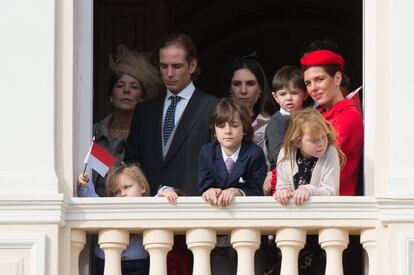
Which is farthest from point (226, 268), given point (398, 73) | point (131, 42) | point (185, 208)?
point (131, 42)

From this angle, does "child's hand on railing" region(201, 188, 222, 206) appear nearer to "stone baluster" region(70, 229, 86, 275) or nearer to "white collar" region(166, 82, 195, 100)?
"stone baluster" region(70, 229, 86, 275)

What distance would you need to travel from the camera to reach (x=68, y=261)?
14.2 meters

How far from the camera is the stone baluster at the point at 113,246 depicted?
14266 millimetres

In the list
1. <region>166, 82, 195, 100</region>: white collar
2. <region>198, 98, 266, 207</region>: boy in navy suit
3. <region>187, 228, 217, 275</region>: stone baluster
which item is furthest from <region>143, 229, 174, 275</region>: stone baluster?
<region>166, 82, 195, 100</region>: white collar

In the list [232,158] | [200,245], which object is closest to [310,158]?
[232,158]

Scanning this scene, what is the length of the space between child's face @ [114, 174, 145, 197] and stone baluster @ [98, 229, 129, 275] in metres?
0.38

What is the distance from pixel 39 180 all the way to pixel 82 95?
768mm

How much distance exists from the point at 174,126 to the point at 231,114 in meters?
0.75

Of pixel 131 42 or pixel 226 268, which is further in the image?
pixel 131 42

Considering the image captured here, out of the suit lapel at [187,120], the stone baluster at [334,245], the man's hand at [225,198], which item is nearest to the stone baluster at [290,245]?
the stone baluster at [334,245]

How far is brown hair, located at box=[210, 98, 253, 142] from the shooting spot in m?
14.6

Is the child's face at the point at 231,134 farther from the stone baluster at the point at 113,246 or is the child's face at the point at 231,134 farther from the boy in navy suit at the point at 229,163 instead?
the stone baluster at the point at 113,246

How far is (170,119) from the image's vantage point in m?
15.3

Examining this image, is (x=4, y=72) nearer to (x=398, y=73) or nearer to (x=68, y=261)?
(x=68, y=261)
